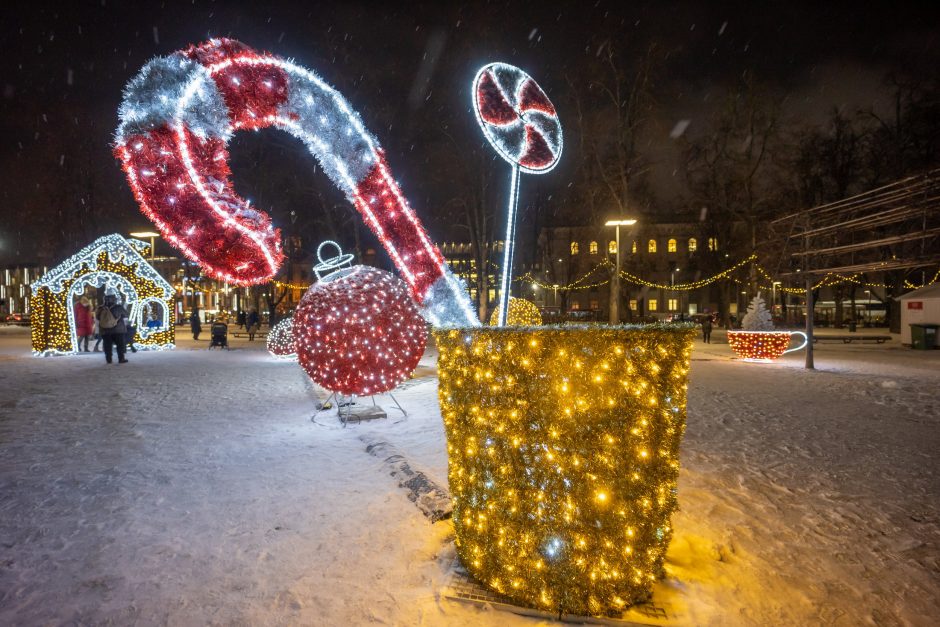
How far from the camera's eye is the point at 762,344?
16031mm

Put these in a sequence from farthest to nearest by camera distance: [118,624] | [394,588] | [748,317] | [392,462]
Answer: [748,317] → [392,462] → [394,588] → [118,624]

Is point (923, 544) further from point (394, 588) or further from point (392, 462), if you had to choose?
point (392, 462)

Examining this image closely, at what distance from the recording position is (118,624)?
9.07 feet

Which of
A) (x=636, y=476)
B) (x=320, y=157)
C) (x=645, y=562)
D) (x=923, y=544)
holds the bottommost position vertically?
(x=923, y=544)

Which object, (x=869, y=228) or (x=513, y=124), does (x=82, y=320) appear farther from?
(x=869, y=228)

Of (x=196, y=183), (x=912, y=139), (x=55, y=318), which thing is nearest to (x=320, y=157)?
(x=196, y=183)

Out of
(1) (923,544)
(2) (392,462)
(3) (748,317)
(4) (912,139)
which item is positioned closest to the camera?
(1) (923,544)

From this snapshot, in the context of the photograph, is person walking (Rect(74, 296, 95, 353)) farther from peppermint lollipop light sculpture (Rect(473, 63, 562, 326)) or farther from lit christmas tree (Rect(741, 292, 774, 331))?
lit christmas tree (Rect(741, 292, 774, 331))

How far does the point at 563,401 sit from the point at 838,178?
32.8m

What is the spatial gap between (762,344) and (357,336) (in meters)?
13.8

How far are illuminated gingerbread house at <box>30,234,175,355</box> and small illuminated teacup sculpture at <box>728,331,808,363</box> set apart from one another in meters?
20.5

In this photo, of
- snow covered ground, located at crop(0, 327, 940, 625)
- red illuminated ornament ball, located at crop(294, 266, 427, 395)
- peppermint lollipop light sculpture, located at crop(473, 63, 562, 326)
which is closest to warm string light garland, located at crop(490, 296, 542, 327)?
snow covered ground, located at crop(0, 327, 940, 625)

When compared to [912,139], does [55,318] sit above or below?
below

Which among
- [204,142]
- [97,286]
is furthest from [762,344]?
[97,286]
